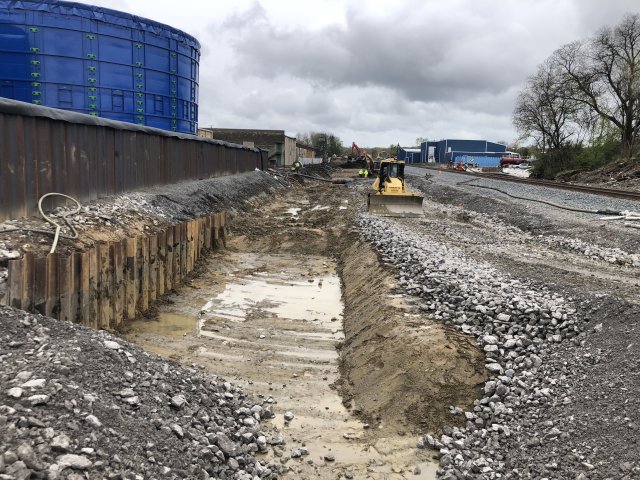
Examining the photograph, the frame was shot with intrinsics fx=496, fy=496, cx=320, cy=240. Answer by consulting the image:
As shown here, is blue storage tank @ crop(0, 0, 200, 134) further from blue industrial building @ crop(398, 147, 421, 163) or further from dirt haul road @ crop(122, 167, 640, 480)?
blue industrial building @ crop(398, 147, 421, 163)

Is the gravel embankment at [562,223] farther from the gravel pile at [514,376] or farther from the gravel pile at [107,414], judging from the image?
the gravel pile at [107,414]

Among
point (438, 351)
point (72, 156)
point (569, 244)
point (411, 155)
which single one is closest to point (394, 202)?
point (569, 244)

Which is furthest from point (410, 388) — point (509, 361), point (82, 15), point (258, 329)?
point (82, 15)

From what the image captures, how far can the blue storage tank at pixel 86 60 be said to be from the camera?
1572 cm

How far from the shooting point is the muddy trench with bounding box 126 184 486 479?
202 inches

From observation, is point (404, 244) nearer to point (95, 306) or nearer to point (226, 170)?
point (95, 306)

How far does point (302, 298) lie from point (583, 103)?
4025 centimetres

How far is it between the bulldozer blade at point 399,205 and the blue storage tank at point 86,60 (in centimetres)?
909

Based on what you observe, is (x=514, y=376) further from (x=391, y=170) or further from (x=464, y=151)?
(x=464, y=151)

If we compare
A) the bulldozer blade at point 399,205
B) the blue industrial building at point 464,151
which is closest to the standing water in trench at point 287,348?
A: the bulldozer blade at point 399,205

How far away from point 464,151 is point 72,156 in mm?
97736

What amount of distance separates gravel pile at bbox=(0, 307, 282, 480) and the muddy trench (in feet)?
2.15

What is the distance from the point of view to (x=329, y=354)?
7.91 m

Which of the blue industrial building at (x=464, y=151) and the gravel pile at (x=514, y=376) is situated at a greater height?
the blue industrial building at (x=464, y=151)
